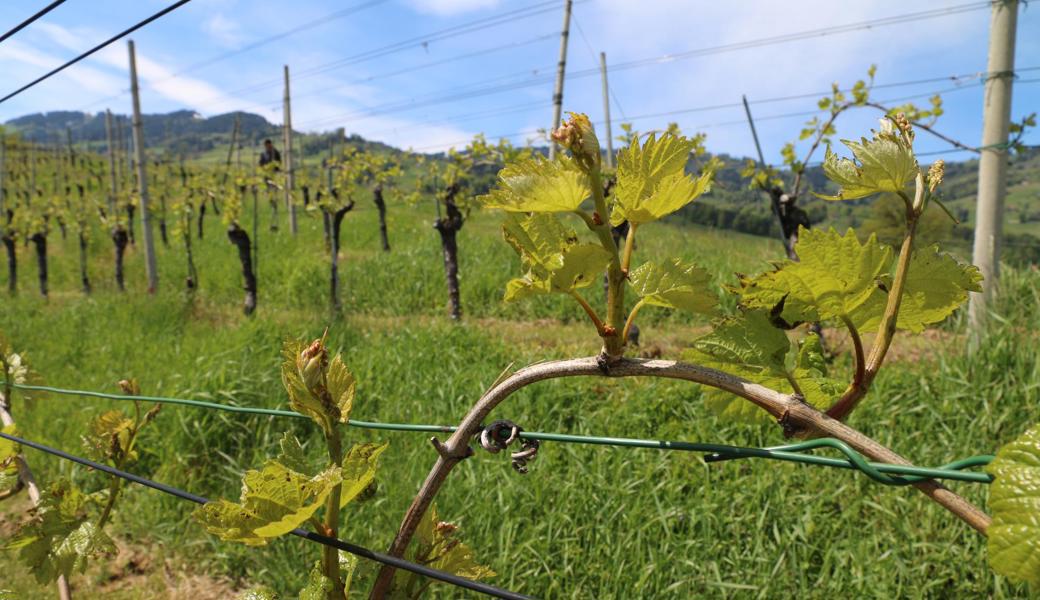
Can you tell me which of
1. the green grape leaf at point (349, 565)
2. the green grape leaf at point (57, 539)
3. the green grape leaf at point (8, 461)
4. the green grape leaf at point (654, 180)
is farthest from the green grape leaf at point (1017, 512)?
the green grape leaf at point (8, 461)

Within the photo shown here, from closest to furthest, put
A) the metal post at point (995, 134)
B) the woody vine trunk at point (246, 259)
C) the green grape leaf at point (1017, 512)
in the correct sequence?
the green grape leaf at point (1017, 512), the metal post at point (995, 134), the woody vine trunk at point (246, 259)

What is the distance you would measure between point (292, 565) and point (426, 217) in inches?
625

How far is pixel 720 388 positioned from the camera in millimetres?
467

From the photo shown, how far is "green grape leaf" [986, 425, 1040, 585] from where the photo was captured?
1.15 feet

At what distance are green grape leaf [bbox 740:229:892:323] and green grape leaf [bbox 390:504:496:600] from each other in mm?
438

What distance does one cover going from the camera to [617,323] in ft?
1.65

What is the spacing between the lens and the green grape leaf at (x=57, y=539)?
1010 millimetres

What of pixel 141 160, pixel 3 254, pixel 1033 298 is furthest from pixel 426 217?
pixel 1033 298

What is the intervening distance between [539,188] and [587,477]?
2.65 meters

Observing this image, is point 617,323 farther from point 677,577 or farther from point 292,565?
point 292,565

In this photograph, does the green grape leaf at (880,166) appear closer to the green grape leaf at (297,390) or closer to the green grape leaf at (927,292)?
the green grape leaf at (927,292)

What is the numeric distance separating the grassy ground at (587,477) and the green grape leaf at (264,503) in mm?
813

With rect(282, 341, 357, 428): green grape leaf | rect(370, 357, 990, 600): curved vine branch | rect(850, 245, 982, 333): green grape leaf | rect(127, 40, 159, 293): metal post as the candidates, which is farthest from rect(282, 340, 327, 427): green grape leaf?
rect(127, 40, 159, 293): metal post

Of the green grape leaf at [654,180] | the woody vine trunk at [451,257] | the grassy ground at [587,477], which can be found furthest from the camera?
the woody vine trunk at [451,257]
